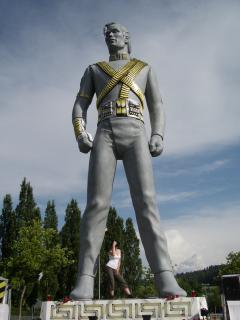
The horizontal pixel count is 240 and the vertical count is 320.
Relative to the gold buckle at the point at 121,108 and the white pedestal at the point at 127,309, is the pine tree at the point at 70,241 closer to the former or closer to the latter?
the gold buckle at the point at 121,108

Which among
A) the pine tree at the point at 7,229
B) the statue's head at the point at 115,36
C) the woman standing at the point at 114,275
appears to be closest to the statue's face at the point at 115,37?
the statue's head at the point at 115,36

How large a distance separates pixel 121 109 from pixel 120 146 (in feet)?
2.15

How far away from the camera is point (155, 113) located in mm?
7438

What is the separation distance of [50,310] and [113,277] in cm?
151

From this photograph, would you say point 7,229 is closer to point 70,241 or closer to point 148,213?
point 70,241

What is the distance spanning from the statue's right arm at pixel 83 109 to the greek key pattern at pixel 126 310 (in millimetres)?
2714

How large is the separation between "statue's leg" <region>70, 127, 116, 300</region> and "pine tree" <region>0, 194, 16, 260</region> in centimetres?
2291

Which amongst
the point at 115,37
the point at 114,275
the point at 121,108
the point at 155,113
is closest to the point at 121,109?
the point at 121,108

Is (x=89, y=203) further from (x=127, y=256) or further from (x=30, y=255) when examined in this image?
(x=127, y=256)

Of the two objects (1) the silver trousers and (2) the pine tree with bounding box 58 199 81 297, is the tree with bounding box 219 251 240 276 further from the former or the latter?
(1) the silver trousers

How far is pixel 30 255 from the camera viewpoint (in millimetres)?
22938

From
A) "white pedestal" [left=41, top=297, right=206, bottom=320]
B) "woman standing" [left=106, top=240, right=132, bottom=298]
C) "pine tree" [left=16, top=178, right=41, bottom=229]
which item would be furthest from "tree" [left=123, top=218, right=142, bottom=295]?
"white pedestal" [left=41, top=297, right=206, bottom=320]

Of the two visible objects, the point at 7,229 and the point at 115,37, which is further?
the point at 7,229

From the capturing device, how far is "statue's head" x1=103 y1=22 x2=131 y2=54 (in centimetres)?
751
